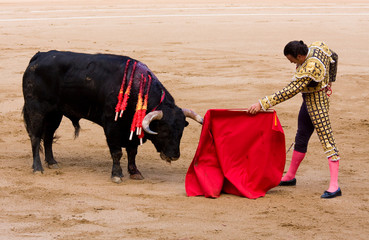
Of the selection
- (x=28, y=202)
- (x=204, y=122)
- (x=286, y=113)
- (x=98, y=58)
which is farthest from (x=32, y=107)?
(x=286, y=113)

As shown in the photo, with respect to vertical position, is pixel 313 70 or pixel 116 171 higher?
pixel 313 70

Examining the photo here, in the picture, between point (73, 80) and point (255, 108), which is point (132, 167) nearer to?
point (73, 80)

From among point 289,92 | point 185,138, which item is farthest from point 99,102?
point 185,138

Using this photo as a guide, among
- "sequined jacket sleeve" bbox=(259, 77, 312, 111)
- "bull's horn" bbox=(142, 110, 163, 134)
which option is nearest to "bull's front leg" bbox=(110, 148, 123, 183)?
"bull's horn" bbox=(142, 110, 163, 134)

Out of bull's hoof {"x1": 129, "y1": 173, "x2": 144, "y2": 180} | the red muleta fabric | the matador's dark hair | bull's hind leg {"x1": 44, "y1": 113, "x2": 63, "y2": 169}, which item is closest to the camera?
the matador's dark hair

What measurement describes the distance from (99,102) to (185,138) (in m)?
2.10

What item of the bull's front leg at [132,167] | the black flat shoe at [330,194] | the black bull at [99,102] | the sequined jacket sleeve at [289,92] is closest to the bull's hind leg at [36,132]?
the black bull at [99,102]

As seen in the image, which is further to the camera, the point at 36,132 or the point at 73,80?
the point at 36,132

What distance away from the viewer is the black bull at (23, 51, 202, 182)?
22.9 ft

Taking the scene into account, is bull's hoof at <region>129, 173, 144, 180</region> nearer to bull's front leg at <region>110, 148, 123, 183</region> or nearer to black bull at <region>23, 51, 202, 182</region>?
black bull at <region>23, 51, 202, 182</region>

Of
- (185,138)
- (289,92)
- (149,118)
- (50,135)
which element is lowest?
(185,138)

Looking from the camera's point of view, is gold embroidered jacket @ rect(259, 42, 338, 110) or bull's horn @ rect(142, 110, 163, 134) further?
bull's horn @ rect(142, 110, 163, 134)

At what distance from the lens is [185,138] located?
9.03 metres

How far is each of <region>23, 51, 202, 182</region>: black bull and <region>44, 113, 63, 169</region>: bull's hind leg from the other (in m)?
0.01
